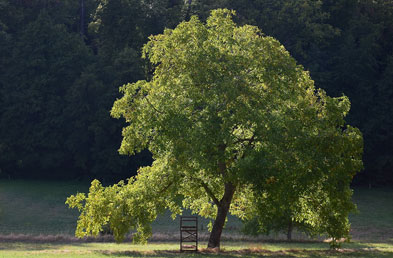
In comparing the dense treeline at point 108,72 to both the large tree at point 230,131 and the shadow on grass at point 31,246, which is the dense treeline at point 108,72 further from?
the large tree at point 230,131

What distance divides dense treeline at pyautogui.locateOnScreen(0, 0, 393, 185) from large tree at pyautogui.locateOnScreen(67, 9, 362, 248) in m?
35.6

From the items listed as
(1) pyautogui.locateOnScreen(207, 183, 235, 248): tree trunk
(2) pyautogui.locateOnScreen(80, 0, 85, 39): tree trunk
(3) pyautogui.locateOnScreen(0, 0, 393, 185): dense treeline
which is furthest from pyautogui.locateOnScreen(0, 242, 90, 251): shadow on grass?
(2) pyautogui.locateOnScreen(80, 0, 85, 39): tree trunk

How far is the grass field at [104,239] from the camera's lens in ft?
95.6

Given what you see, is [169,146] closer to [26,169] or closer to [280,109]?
[280,109]

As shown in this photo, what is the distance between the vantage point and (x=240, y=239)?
4078 cm

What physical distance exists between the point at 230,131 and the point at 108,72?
134 ft

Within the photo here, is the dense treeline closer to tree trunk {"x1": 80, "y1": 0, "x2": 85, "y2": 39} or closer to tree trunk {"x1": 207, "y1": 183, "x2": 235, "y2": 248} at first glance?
tree trunk {"x1": 80, "y1": 0, "x2": 85, "y2": 39}

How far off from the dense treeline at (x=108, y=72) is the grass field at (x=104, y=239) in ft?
12.8

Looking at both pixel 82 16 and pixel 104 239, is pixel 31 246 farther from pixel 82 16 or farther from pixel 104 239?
pixel 82 16

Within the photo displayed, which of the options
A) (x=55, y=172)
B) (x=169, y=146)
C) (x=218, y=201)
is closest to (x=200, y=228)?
(x=218, y=201)

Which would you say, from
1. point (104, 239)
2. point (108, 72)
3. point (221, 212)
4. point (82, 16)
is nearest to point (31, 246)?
point (104, 239)

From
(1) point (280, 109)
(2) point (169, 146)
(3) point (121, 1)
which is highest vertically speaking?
(3) point (121, 1)

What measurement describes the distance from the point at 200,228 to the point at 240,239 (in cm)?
751

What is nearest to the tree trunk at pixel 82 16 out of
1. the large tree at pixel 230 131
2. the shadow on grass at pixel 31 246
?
the shadow on grass at pixel 31 246
